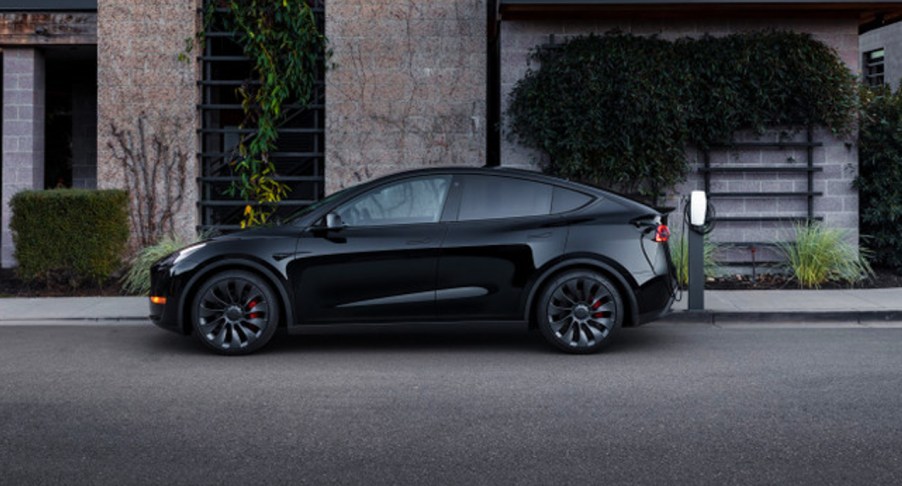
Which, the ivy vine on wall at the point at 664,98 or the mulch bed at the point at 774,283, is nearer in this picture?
the mulch bed at the point at 774,283

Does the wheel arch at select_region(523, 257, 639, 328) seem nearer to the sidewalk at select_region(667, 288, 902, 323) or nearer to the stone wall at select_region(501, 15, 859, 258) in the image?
the sidewalk at select_region(667, 288, 902, 323)

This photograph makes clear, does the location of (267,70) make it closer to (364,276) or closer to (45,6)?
(45,6)

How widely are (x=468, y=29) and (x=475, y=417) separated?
30.8 feet

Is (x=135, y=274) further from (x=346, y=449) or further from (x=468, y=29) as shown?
(x=346, y=449)

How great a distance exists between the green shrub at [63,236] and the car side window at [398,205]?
582cm

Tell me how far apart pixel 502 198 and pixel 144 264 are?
6514 millimetres

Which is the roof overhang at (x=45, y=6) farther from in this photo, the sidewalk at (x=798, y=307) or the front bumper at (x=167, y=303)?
the sidewalk at (x=798, y=307)

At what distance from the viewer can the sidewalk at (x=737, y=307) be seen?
34.6 feet

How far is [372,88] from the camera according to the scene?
14609 mm

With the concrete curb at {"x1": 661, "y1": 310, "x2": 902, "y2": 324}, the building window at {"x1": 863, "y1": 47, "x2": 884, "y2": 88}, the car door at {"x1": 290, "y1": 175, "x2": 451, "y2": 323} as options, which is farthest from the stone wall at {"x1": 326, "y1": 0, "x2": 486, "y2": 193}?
Result: the building window at {"x1": 863, "y1": 47, "x2": 884, "y2": 88}

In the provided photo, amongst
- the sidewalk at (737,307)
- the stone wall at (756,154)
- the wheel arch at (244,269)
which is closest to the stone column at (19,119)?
the sidewalk at (737,307)

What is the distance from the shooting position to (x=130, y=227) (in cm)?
1470

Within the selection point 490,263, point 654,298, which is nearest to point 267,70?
point 490,263

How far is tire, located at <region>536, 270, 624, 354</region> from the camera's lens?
27.7 feet
